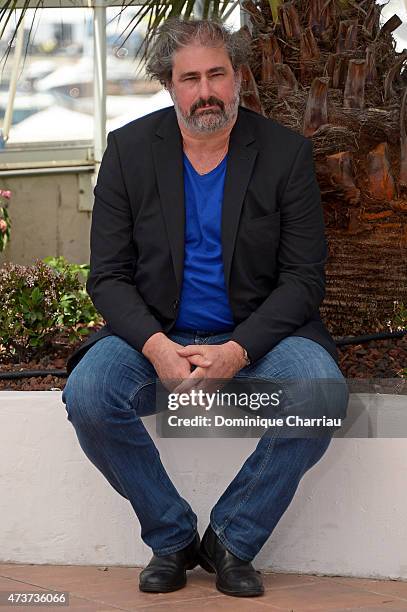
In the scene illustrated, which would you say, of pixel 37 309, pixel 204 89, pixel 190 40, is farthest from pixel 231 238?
pixel 37 309

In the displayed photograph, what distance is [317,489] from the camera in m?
3.65

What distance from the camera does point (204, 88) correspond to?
3611mm

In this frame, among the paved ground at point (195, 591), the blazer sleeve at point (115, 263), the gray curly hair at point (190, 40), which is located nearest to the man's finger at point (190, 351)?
the blazer sleeve at point (115, 263)

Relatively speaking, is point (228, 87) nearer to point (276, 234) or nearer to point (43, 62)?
point (276, 234)

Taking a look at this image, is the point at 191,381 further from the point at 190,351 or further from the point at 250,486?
the point at 250,486

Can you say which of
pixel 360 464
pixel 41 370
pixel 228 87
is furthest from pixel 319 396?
pixel 41 370

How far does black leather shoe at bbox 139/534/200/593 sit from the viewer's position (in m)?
3.39

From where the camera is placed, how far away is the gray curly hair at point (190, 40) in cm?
367

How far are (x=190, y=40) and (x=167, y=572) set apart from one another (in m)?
1.63

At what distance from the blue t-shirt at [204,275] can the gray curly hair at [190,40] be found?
1.48ft

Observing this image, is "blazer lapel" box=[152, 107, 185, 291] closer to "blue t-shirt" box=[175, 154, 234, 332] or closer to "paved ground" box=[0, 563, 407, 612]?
"blue t-shirt" box=[175, 154, 234, 332]

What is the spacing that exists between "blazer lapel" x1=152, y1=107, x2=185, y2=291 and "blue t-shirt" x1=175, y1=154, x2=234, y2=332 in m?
0.04

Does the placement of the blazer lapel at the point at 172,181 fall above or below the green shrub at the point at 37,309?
above

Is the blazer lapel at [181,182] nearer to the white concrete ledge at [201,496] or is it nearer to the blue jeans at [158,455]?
the blue jeans at [158,455]
